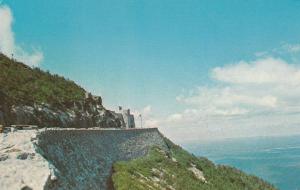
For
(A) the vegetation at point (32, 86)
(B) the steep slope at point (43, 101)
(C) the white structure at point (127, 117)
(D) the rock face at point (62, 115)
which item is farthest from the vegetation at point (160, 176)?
(C) the white structure at point (127, 117)

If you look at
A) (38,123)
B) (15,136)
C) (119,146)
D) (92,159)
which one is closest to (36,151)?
(15,136)

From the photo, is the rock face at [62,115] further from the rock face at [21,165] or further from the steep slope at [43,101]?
the rock face at [21,165]

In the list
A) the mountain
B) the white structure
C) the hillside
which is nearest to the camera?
the hillside

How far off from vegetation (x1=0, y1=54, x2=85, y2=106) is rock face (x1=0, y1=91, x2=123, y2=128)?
1192mm

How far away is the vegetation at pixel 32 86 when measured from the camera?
5916cm

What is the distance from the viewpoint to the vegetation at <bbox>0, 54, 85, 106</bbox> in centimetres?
5916

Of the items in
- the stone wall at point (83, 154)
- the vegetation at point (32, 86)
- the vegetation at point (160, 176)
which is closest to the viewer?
the stone wall at point (83, 154)

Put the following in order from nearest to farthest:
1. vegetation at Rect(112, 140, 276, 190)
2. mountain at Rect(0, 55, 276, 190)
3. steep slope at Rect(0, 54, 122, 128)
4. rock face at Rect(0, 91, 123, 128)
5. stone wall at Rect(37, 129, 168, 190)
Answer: mountain at Rect(0, 55, 276, 190) < stone wall at Rect(37, 129, 168, 190) < vegetation at Rect(112, 140, 276, 190) < rock face at Rect(0, 91, 123, 128) < steep slope at Rect(0, 54, 122, 128)

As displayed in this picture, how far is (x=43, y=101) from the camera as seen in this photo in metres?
61.7

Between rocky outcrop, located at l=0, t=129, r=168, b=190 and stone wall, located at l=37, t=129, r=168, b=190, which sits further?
stone wall, located at l=37, t=129, r=168, b=190

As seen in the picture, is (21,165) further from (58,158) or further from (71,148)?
(71,148)

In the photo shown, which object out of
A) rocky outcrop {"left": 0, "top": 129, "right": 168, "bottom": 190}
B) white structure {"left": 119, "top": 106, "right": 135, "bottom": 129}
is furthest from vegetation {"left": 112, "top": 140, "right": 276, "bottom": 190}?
white structure {"left": 119, "top": 106, "right": 135, "bottom": 129}

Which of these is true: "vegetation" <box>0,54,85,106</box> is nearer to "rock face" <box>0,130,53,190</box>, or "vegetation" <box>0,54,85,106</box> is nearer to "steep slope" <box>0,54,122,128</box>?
"steep slope" <box>0,54,122,128</box>

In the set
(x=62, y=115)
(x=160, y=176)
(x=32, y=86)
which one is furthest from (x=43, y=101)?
(x=160, y=176)
